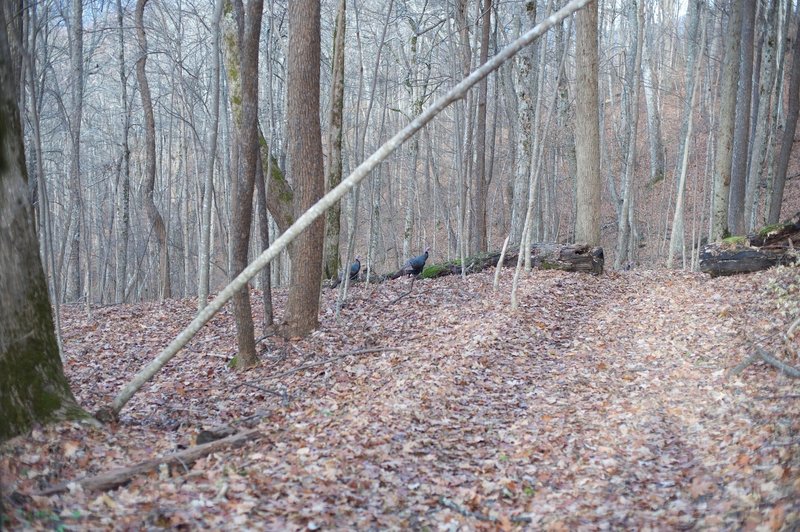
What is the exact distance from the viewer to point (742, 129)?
45.0 feet

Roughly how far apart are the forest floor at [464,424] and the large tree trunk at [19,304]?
10.9 inches

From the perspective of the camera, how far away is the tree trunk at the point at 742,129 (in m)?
13.6

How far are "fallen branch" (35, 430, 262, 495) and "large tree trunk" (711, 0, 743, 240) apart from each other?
1154cm

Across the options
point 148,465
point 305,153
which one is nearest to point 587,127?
point 305,153

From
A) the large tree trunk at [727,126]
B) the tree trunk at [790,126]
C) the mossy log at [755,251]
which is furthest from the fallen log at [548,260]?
the tree trunk at [790,126]

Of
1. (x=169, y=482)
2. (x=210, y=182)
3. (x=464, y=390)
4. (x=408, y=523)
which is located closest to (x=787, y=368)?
(x=464, y=390)

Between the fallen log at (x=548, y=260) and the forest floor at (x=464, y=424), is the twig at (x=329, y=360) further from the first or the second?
the fallen log at (x=548, y=260)

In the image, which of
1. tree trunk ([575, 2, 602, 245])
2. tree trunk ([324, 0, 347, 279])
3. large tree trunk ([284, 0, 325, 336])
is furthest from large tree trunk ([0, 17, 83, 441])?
tree trunk ([575, 2, 602, 245])

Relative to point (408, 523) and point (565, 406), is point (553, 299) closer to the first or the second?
point (565, 406)

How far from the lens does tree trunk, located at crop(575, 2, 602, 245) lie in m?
13.3

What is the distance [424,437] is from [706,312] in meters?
5.70

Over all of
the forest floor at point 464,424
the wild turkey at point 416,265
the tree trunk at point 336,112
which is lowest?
the forest floor at point 464,424

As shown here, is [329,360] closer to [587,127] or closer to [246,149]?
[246,149]

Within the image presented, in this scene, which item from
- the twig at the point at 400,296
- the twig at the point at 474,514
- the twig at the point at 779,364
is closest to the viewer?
the twig at the point at 474,514
